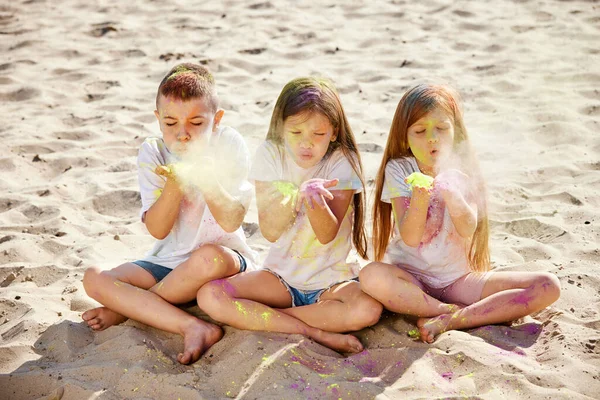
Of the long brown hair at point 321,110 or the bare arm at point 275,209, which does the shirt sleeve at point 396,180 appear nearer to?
the long brown hair at point 321,110

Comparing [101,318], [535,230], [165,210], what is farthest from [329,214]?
[535,230]

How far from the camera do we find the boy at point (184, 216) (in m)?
3.10

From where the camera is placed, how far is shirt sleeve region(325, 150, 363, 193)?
10.3 feet

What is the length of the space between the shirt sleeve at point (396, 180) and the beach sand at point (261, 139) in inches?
22.4

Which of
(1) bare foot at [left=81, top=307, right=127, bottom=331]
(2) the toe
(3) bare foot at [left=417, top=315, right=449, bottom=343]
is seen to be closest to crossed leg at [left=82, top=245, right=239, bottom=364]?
(1) bare foot at [left=81, top=307, right=127, bottom=331]

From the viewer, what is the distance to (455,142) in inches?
126

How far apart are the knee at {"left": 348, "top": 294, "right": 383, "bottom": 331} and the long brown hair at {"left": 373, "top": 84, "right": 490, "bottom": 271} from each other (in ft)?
1.39

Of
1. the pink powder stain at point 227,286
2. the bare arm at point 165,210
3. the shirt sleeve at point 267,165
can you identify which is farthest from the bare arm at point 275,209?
the bare arm at point 165,210

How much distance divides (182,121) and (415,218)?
3.65 ft

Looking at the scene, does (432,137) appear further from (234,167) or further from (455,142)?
(234,167)

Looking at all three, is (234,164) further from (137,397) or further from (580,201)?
(580,201)

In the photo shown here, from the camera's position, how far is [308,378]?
2654mm

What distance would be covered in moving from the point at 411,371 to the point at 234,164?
4.11ft

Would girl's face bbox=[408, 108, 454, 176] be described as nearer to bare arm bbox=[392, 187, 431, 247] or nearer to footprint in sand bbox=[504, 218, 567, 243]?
bare arm bbox=[392, 187, 431, 247]
